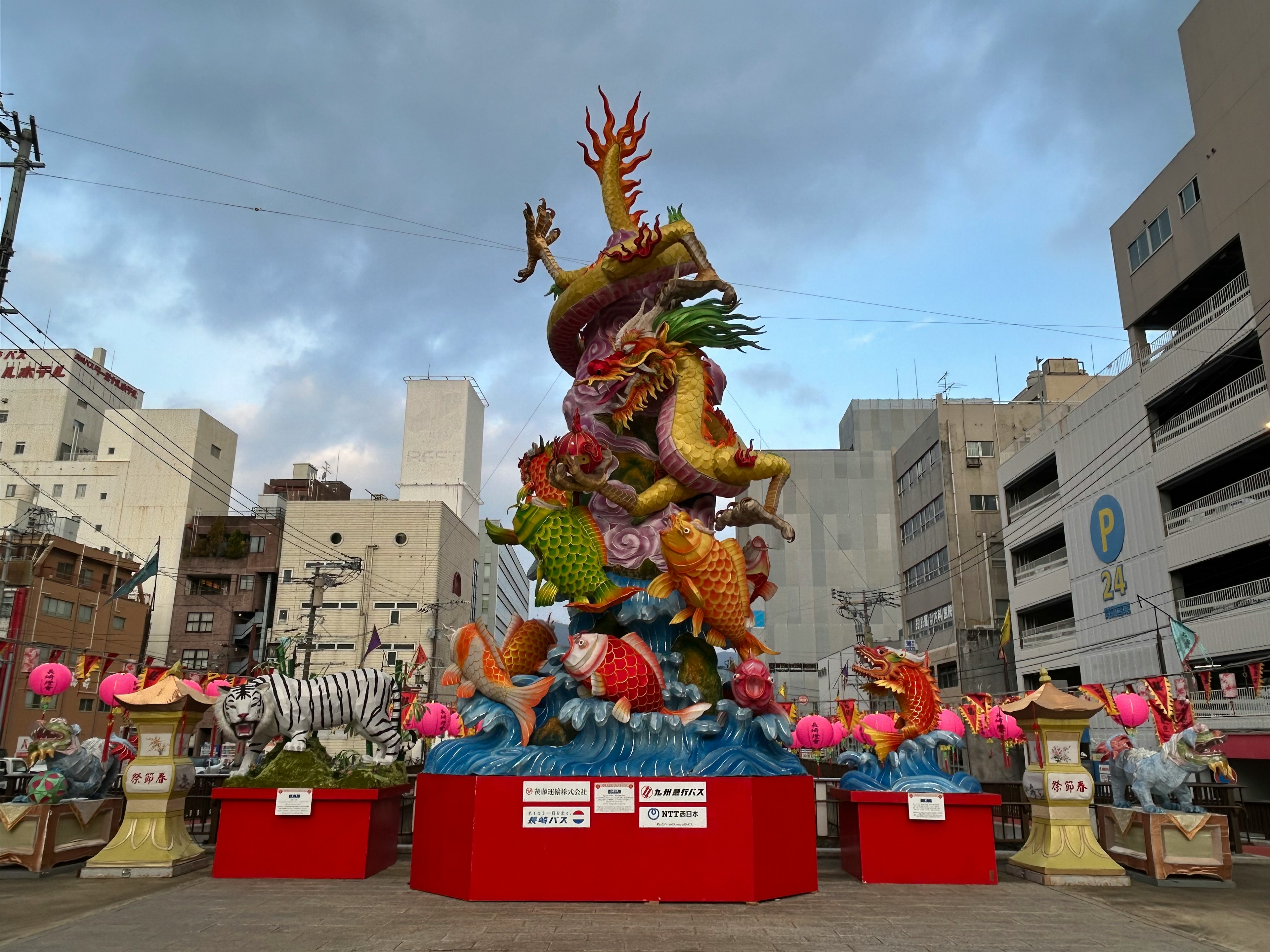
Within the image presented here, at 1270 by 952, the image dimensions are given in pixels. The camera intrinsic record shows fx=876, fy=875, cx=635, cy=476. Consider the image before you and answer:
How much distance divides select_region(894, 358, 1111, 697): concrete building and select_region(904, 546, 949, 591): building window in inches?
2.5

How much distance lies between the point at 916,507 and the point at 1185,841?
32960 mm

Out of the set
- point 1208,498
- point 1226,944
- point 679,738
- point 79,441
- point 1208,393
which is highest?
point 79,441

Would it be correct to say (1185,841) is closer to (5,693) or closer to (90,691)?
(5,693)

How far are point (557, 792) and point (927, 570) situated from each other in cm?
3536

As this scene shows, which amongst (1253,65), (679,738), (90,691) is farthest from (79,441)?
(1253,65)

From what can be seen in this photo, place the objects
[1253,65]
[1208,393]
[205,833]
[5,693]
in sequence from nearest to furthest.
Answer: [205,833] → [1253,65] → [1208,393] → [5,693]

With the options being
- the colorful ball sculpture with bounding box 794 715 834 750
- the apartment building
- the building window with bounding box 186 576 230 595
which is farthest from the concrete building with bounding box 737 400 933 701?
the colorful ball sculpture with bounding box 794 715 834 750

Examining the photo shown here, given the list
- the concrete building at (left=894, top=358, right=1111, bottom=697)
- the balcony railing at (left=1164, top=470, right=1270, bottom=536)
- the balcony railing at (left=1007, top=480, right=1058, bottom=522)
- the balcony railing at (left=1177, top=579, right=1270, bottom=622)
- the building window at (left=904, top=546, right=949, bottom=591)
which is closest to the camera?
the balcony railing at (left=1177, top=579, right=1270, bottom=622)

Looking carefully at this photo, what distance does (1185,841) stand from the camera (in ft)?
33.3

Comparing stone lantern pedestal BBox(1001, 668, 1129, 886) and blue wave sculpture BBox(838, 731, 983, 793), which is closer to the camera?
stone lantern pedestal BBox(1001, 668, 1129, 886)

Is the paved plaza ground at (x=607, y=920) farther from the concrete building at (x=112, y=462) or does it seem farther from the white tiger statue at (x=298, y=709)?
the concrete building at (x=112, y=462)

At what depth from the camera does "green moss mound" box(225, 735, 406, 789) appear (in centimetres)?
1041

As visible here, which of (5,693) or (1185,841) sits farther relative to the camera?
(5,693)

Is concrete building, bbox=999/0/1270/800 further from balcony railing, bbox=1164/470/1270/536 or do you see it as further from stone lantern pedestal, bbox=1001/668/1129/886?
stone lantern pedestal, bbox=1001/668/1129/886
